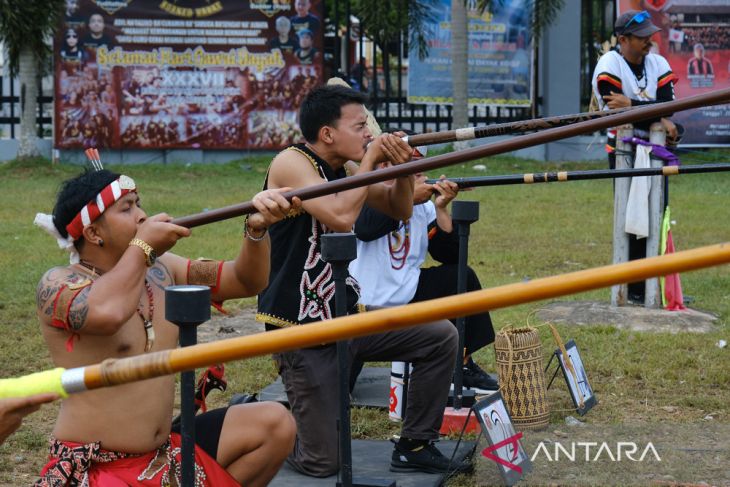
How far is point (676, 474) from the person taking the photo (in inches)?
173

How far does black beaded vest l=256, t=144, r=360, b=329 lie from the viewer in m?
4.67

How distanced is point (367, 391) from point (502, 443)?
1553mm

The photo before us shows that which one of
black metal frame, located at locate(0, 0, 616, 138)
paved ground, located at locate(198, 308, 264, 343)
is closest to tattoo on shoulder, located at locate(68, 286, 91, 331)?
paved ground, located at locate(198, 308, 264, 343)

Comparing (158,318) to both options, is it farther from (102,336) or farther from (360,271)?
(360,271)

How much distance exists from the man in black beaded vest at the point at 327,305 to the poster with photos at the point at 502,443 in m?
0.27

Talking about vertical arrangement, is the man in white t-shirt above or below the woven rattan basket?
above

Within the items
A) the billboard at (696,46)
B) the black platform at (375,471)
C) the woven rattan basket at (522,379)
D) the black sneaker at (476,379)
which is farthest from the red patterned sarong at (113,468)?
the billboard at (696,46)

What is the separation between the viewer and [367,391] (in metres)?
6.00

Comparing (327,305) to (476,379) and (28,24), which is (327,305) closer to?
(476,379)

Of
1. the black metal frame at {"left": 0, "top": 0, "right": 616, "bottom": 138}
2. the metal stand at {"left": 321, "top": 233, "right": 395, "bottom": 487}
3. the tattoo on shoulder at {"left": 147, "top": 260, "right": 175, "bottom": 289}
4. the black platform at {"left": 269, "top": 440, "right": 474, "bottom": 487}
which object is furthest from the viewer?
the black metal frame at {"left": 0, "top": 0, "right": 616, "bottom": 138}

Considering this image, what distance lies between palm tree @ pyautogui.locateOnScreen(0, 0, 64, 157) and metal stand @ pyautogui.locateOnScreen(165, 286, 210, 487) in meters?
13.5

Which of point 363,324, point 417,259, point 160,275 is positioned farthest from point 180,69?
point 363,324

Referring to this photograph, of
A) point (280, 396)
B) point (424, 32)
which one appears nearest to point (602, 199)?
point (424, 32)

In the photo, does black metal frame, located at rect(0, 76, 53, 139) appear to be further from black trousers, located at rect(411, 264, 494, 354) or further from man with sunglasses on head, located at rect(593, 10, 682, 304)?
black trousers, located at rect(411, 264, 494, 354)
